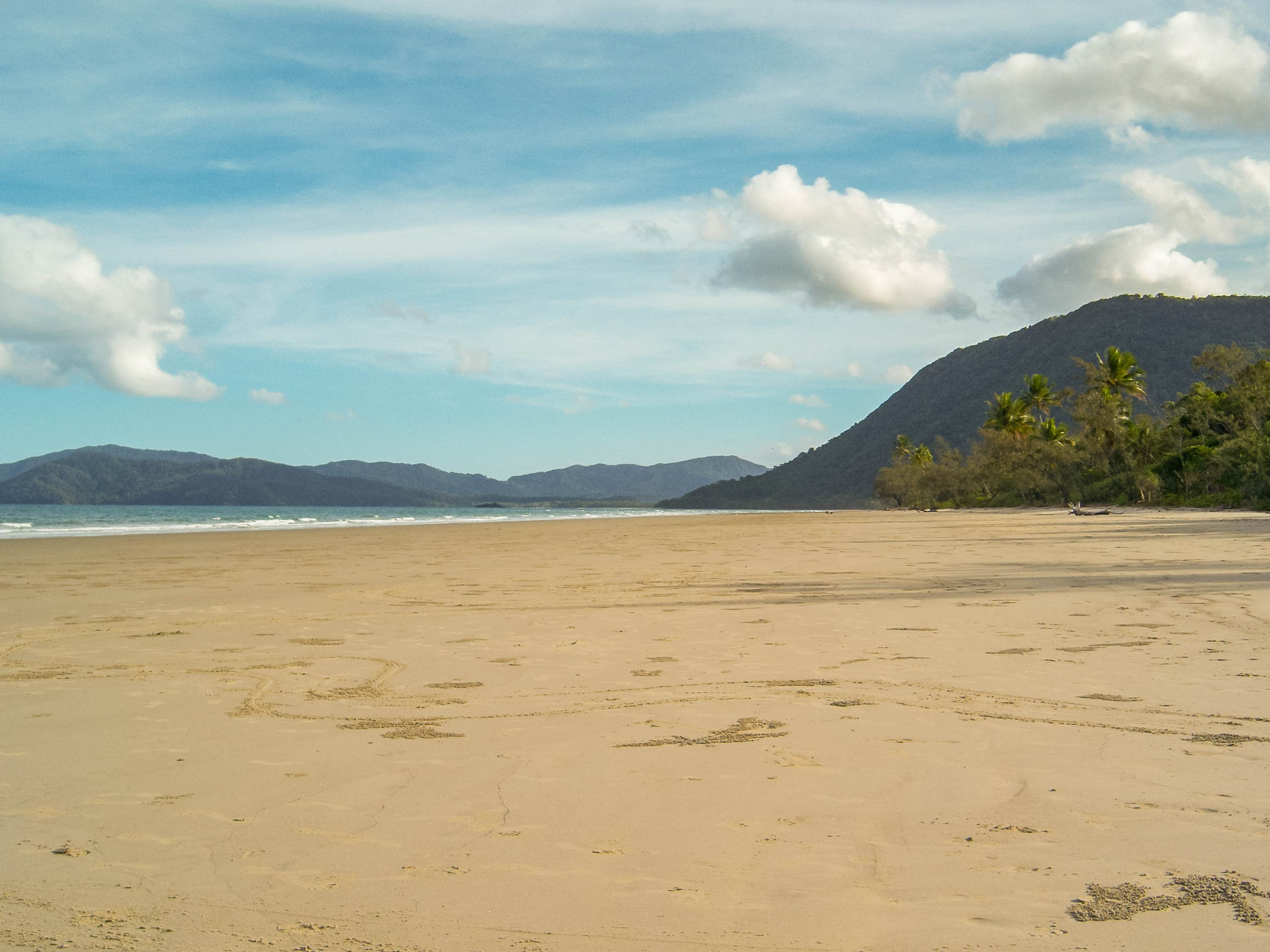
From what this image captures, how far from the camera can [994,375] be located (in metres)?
140

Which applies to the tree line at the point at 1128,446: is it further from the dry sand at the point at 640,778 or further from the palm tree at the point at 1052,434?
the dry sand at the point at 640,778

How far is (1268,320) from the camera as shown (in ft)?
366

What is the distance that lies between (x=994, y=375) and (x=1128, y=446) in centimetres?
9317

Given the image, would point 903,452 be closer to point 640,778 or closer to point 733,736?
point 733,736

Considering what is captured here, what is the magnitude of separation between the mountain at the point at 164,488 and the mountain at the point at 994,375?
249ft

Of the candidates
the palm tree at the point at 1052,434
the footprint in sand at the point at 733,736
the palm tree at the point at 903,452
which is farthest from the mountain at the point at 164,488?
the footprint in sand at the point at 733,736

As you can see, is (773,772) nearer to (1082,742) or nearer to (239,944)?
(1082,742)

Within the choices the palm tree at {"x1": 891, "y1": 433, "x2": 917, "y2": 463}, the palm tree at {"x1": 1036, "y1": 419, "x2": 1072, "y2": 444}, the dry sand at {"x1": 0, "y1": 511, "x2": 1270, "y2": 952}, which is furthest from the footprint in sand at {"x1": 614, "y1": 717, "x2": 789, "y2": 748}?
the palm tree at {"x1": 891, "y1": 433, "x2": 917, "y2": 463}

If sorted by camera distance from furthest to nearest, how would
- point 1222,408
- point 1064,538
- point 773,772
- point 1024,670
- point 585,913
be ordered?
point 1222,408, point 1064,538, point 1024,670, point 773,772, point 585,913

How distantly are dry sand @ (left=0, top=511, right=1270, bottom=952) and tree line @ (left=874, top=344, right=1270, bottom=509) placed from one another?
125 feet

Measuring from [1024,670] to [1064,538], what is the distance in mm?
18113

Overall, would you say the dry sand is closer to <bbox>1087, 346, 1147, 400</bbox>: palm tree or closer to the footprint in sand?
the footprint in sand

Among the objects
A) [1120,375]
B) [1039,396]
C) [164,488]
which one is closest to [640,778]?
[1120,375]

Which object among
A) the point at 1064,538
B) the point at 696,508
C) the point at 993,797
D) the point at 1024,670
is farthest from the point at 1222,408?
the point at 696,508
